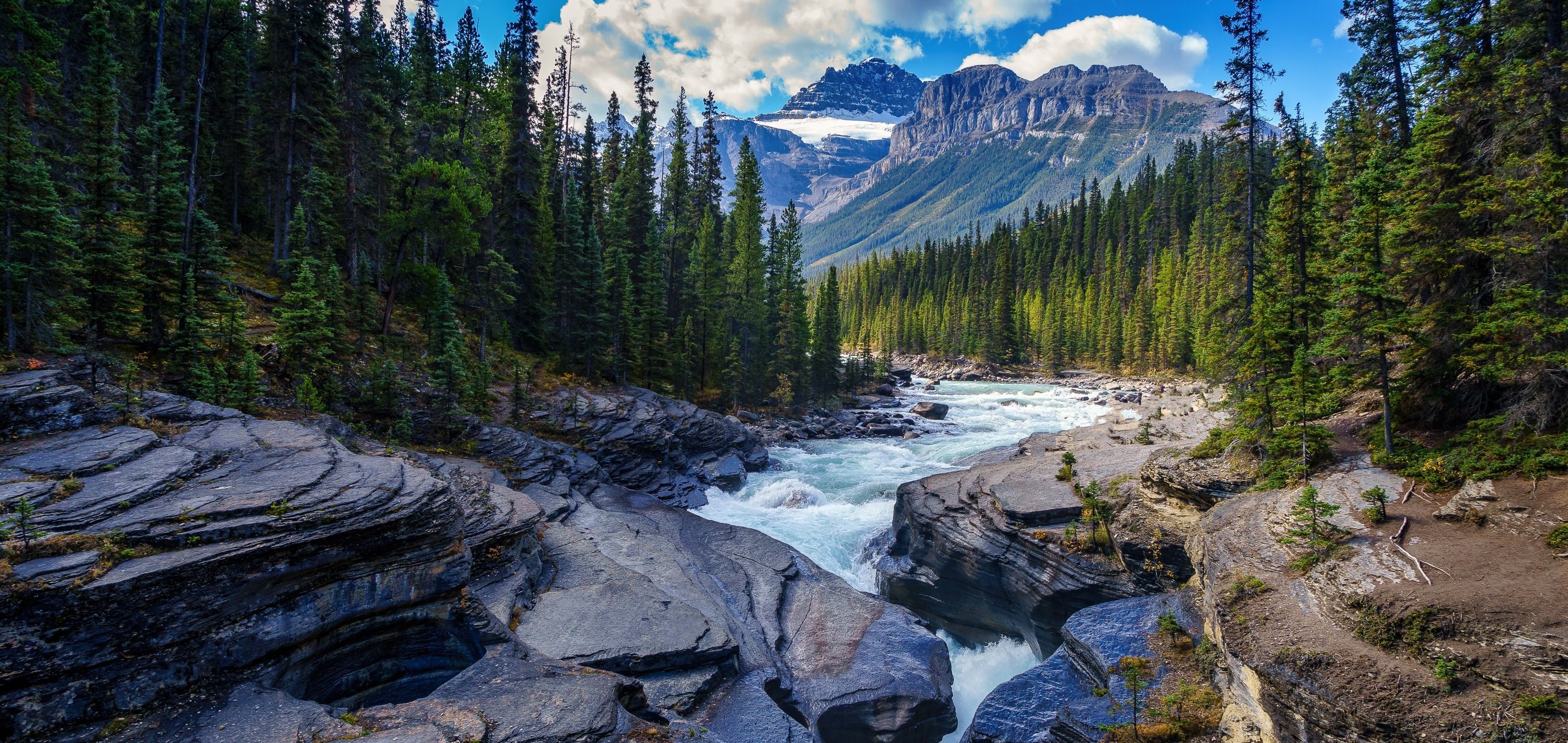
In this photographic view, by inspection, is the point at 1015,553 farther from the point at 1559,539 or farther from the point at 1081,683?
the point at 1559,539

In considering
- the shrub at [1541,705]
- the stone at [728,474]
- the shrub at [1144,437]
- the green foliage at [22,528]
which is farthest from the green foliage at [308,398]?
the shrub at [1144,437]

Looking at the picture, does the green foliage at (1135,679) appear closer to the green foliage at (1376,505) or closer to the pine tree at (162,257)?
the green foliage at (1376,505)

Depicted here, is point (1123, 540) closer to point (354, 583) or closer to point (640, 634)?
point (640, 634)

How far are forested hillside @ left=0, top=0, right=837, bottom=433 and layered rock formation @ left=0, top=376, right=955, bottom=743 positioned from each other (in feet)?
16.9

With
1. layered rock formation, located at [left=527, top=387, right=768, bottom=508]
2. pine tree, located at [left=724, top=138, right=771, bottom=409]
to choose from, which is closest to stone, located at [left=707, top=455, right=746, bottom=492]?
layered rock formation, located at [left=527, top=387, right=768, bottom=508]

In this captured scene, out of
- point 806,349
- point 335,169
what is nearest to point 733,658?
point 335,169

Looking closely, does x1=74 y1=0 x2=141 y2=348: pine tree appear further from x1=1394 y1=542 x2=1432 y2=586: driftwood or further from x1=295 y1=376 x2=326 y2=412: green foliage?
x1=1394 y1=542 x2=1432 y2=586: driftwood

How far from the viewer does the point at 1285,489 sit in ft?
42.5

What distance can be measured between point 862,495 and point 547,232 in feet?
84.9

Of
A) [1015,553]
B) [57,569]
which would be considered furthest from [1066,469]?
[57,569]

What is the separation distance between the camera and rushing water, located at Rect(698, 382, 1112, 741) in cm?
1628

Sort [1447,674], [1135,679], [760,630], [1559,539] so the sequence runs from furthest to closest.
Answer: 1. [760,630]
2. [1135,679]
3. [1559,539]
4. [1447,674]

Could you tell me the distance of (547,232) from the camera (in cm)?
3653

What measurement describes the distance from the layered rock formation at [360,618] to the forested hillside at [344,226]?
516 cm
